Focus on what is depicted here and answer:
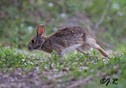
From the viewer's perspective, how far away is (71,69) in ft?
21.3

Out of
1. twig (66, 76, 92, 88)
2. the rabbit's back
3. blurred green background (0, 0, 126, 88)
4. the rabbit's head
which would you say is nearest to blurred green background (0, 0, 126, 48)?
blurred green background (0, 0, 126, 88)

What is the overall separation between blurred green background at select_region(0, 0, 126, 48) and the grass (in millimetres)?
5607

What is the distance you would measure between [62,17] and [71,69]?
28.1 feet

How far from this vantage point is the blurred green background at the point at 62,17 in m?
13.8

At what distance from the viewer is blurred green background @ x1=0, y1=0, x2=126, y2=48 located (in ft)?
45.1

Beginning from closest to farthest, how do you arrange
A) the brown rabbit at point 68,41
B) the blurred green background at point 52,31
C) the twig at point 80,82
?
the twig at point 80,82 < the blurred green background at point 52,31 < the brown rabbit at point 68,41

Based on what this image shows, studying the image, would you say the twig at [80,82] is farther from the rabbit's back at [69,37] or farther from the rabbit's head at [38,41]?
the rabbit's head at [38,41]

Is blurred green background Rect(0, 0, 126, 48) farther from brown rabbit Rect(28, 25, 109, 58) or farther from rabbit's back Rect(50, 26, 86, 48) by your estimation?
rabbit's back Rect(50, 26, 86, 48)

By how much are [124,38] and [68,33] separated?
7150 mm

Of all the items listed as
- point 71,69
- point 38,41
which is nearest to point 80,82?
point 71,69

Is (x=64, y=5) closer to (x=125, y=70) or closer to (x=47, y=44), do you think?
(x=47, y=44)

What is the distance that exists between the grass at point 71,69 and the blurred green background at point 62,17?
221 inches

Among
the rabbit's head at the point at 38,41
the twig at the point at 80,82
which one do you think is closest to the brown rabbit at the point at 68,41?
the rabbit's head at the point at 38,41

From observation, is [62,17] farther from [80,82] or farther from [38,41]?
[80,82]
